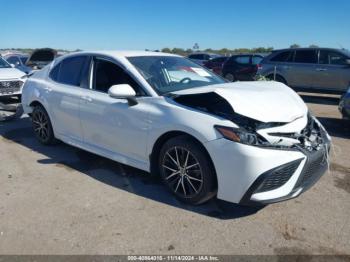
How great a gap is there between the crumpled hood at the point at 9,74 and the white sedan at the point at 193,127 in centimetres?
521

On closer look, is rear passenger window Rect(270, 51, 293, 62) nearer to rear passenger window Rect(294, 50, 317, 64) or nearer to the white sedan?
rear passenger window Rect(294, 50, 317, 64)

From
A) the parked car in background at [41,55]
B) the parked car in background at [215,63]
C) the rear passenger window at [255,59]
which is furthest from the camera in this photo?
the parked car in background at [215,63]

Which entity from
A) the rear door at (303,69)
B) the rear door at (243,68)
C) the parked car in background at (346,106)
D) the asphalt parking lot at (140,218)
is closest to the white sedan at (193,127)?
the asphalt parking lot at (140,218)

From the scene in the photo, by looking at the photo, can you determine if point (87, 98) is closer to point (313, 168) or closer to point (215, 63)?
point (313, 168)

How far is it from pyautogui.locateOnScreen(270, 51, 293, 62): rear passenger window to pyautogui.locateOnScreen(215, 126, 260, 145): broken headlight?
990cm

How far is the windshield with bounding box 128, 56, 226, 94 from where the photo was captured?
14.1 ft

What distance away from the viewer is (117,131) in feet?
14.3

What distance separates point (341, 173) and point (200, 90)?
2338 mm

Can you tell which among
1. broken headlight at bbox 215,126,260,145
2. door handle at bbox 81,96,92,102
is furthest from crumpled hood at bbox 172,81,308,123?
door handle at bbox 81,96,92,102

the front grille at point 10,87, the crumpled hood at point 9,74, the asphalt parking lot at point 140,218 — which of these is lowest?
the asphalt parking lot at point 140,218

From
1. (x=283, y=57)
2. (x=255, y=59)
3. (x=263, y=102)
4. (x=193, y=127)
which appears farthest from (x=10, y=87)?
(x=255, y=59)

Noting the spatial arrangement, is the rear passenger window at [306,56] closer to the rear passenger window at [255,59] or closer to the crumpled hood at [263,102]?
the rear passenger window at [255,59]

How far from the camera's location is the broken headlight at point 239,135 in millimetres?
3353

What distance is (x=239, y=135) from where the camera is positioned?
3.37m
